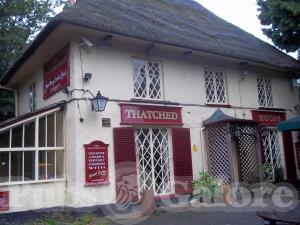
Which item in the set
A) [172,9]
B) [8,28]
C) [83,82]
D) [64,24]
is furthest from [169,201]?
[8,28]

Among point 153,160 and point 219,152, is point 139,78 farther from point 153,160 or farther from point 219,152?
point 219,152

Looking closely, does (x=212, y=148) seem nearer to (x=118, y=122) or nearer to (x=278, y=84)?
(x=118, y=122)

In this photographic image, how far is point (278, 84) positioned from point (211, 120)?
16.0 ft

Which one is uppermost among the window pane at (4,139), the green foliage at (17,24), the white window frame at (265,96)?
the green foliage at (17,24)

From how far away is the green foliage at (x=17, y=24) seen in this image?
18.6 metres

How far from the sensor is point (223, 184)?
1093 centimetres

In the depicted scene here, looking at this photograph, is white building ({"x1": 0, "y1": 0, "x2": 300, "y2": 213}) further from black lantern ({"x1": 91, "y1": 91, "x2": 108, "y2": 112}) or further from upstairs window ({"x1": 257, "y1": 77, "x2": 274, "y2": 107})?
black lantern ({"x1": 91, "y1": 91, "x2": 108, "y2": 112})

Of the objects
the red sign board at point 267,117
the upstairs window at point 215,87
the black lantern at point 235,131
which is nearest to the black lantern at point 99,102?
the black lantern at point 235,131

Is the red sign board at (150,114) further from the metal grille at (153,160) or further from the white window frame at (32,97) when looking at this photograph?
the white window frame at (32,97)

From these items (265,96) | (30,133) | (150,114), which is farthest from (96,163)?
(265,96)

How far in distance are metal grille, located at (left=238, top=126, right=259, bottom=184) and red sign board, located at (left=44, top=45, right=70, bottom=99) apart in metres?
5.83

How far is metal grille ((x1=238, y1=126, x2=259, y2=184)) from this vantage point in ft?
39.9

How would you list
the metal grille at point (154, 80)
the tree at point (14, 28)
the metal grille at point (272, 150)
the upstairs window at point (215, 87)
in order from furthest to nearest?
1. the tree at point (14, 28)
2. the metal grille at point (272, 150)
3. the upstairs window at point (215, 87)
4. the metal grille at point (154, 80)

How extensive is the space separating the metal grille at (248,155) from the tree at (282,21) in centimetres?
546
